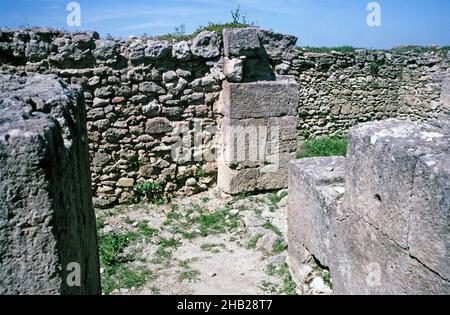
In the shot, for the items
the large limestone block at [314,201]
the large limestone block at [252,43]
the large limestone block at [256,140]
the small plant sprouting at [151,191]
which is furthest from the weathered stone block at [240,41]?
the large limestone block at [314,201]

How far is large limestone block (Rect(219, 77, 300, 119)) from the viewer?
545 cm

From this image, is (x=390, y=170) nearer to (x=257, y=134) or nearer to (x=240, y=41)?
(x=257, y=134)

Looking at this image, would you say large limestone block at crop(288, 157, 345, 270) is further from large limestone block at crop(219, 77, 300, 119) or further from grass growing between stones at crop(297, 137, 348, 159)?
grass growing between stones at crop(297, 137, 348, 159)

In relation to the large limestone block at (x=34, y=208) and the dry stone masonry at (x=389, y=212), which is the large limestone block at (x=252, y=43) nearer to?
the dry stone masonry at (x=389, y=212)

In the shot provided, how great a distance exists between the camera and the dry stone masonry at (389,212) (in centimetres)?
167

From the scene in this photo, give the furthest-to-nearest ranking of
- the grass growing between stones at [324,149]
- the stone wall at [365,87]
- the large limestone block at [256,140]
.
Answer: the stone wall at [365,87] → the grass growing between stones at [324,149] → the large limestone block at [256,140]

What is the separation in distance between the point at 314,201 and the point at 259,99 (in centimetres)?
278

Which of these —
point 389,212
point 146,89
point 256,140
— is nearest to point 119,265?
point 146,89

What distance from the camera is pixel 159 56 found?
540 centimetres

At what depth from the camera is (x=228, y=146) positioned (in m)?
5.59

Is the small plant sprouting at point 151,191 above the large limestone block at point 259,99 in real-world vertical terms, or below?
below

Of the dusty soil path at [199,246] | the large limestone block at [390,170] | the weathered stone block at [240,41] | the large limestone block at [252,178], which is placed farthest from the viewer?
the large limestone block at [252,178]

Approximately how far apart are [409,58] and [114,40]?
9530 millimetres
